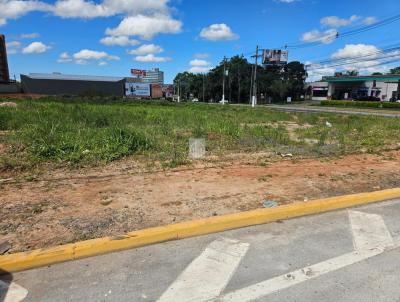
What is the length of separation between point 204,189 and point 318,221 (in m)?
2.02

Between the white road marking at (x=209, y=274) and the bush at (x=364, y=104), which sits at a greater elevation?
the white road marking at (x=209, y=274)

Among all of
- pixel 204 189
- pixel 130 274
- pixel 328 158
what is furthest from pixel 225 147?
pixel 130 274

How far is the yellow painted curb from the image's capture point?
3.65 metres

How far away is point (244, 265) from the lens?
12.1 ft

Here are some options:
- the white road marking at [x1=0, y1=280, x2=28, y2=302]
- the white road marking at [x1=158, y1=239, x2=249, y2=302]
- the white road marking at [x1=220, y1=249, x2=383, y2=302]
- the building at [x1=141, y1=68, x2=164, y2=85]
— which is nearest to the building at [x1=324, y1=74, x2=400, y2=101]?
the white road marking at [x1=220, y1=249, x2=383, y2=302]

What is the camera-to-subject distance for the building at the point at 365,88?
63.9m

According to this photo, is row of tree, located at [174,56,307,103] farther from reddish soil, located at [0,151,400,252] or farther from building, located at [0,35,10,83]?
reddish soil, located at [0,151,400,252]

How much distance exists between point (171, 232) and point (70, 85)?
91.7m

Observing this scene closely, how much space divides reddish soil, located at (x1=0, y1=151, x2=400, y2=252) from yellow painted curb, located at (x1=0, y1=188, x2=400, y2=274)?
0.25 metres

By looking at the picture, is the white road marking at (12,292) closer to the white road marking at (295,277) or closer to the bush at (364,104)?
the white road marking at (295,277)

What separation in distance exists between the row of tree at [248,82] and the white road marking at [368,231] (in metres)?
79.2

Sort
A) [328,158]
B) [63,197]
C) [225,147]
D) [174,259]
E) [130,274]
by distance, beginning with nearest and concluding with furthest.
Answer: [130,274] → [174,259] → [63,197] → [328,158] → [225,147]

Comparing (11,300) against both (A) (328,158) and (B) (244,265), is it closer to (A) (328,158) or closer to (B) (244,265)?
(B) (244,265)

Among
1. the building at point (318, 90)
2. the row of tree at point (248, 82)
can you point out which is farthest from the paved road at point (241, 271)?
the building at point (318, 90)
